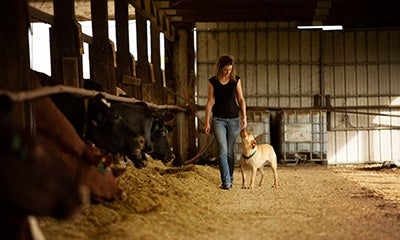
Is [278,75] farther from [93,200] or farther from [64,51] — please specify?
[93,200]

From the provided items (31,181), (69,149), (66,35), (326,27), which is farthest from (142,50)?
(31,181)

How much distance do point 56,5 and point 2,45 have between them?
9.25 feet

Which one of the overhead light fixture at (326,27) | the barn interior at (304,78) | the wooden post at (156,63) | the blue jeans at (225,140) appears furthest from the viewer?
the overhead light fixture at (326,27)

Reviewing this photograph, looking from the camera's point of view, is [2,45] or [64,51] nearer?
[2,45]

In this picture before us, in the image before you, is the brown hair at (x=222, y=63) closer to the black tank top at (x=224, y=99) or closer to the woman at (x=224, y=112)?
the woman at (x=224, y=112)

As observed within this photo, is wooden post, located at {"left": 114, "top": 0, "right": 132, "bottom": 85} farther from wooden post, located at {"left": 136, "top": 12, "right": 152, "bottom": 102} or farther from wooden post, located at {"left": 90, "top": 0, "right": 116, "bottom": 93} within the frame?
wooden post, located at {"left": 90, "top": 0, "right": 116, "bottom": 93}

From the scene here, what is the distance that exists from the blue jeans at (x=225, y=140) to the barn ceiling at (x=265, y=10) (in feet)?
14.0

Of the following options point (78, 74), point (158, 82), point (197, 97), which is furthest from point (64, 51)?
point (197, 97)

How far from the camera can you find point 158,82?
12797 millimetres

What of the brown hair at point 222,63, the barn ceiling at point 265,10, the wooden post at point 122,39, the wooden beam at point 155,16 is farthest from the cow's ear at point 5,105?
the barn ceiling at point 265,10

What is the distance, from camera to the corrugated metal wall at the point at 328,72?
643 inches

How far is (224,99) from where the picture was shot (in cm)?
881

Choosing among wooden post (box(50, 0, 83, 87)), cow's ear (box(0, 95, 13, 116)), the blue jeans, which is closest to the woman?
the blue jeans

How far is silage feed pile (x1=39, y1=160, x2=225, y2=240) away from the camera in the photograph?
4.32 m
